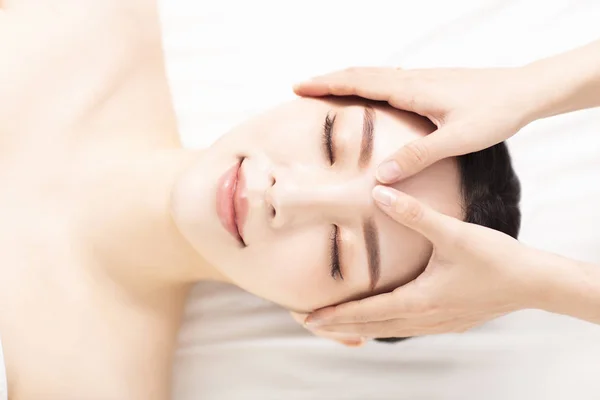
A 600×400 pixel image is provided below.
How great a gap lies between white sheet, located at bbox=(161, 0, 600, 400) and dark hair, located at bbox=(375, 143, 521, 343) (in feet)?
1.34

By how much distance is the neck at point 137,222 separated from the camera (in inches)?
57.2

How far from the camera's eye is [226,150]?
1273mm

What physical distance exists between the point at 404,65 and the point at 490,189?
2.02 ft

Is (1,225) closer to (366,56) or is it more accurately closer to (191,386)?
(191,386)

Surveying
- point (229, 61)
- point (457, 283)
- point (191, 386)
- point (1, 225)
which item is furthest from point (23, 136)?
point (457, 283)

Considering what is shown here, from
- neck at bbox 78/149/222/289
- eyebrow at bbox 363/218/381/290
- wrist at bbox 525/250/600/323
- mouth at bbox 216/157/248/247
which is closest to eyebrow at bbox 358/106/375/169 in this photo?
eyebrow at bbox 363/218/381/290

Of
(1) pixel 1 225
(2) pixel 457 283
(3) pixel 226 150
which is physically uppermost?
(3) pixel 226 150

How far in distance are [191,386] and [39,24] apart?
0.95 m

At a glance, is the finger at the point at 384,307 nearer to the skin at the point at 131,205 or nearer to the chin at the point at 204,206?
the skin at the point at 131,205

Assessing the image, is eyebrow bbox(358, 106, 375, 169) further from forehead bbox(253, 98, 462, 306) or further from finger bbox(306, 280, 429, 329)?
finger bbox(306, 280, 429, 329)

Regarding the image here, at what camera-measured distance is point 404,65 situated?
1.79 metres

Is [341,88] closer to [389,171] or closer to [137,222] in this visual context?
[389,171]

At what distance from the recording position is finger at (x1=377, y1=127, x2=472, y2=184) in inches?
44.8

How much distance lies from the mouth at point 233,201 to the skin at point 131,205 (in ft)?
0.05
